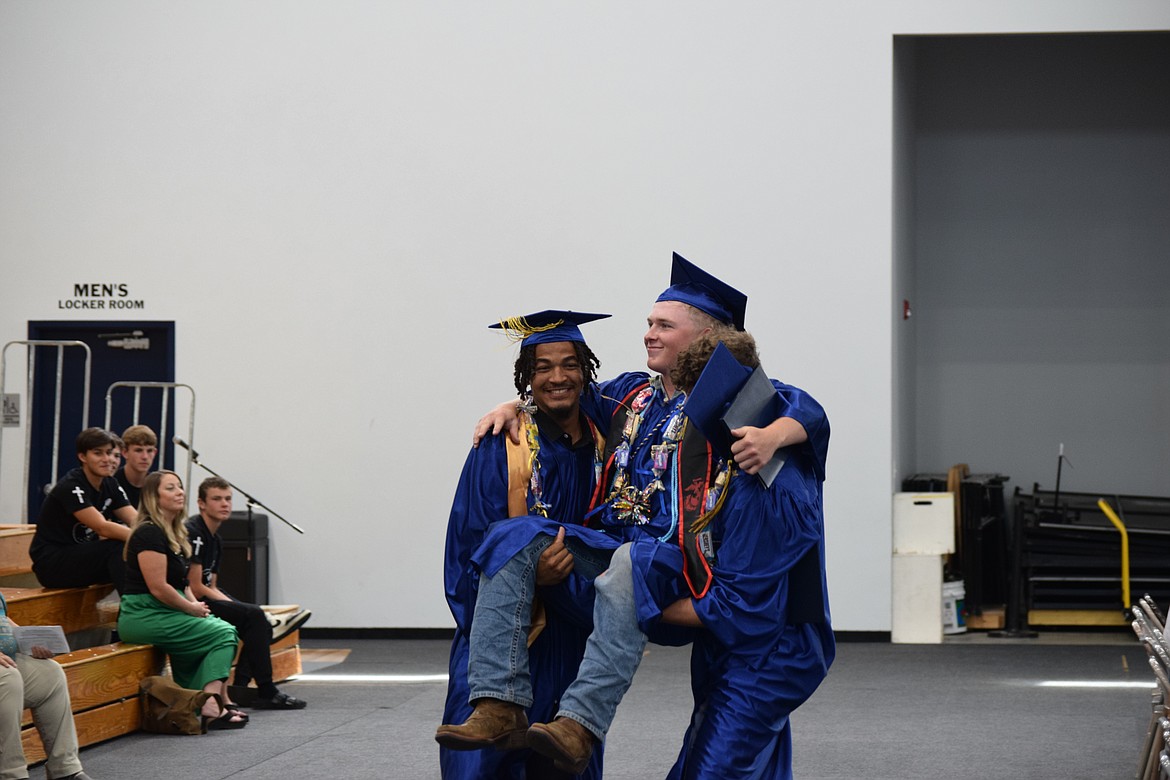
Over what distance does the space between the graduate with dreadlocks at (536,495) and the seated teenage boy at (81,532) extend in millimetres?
3578

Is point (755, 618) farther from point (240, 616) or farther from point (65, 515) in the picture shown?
point (65, 515)

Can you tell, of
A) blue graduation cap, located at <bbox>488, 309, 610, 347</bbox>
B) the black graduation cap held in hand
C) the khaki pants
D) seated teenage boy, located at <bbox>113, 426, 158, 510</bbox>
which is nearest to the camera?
Answer: the black graduation cap held in hand

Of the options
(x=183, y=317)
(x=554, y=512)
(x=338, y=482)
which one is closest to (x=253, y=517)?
(x=338, y=482)

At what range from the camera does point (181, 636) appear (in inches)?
245

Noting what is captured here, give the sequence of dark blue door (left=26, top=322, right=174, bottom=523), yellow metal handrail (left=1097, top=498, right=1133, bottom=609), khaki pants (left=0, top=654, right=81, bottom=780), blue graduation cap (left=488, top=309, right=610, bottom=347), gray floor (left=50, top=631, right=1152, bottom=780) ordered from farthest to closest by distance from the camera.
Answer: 1. dark blue door (left=26, top=322, right=174, bottom=523)
2. yellow metal handrail (left=1097, top=498, right=1133, bottom=609)
3. gray floor (left=50, top=631, right=1152, bottom=780)
4. khaki pants (left=0, top=654, right=81, bottom=780)
5. blue graduation cap (left=488, top=309, right=610, bottom=347)

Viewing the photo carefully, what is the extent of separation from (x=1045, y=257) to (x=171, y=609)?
263 inches

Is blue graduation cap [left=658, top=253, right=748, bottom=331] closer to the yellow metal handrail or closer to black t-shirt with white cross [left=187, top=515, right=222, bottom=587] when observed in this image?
black t-shirt with white cross [left=187, top=515, right=222, bottom=587]

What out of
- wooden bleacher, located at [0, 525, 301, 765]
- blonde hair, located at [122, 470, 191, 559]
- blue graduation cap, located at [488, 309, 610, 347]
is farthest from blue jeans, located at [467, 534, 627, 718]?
blonde hair, located at [122, 470, 191, 559]

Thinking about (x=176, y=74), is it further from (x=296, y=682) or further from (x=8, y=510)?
(x=296, y=682)

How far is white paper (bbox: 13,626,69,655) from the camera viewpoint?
4.86 m

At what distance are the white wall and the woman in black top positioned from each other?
2527mm

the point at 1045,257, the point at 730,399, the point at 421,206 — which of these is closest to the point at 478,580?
the point at 730,399

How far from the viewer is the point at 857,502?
333 inches

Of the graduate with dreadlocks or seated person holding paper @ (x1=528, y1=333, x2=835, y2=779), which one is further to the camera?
the graduate with dreadlocks
